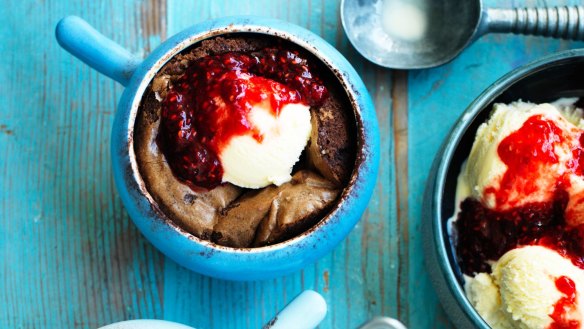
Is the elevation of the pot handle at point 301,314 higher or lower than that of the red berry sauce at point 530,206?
lower

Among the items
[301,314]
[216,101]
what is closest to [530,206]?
[301,314]

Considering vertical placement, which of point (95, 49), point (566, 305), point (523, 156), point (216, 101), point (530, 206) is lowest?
point (566, 305)

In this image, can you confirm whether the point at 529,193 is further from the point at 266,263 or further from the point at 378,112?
the point at 266,263

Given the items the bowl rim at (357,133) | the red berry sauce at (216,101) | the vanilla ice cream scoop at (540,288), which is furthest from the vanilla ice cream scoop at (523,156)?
the red berry sauce at (216,101)

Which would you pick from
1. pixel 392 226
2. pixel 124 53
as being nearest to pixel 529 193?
pixel 392 226

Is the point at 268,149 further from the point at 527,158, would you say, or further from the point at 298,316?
the point at 527,158

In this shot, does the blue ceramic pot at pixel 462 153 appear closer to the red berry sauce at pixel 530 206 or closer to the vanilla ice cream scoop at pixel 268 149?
the red berry sauce at pixel 530 206

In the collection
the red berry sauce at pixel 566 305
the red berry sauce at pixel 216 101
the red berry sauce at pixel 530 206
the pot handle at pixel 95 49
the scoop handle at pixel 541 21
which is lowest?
the red berry sauce at pixel 566 305
